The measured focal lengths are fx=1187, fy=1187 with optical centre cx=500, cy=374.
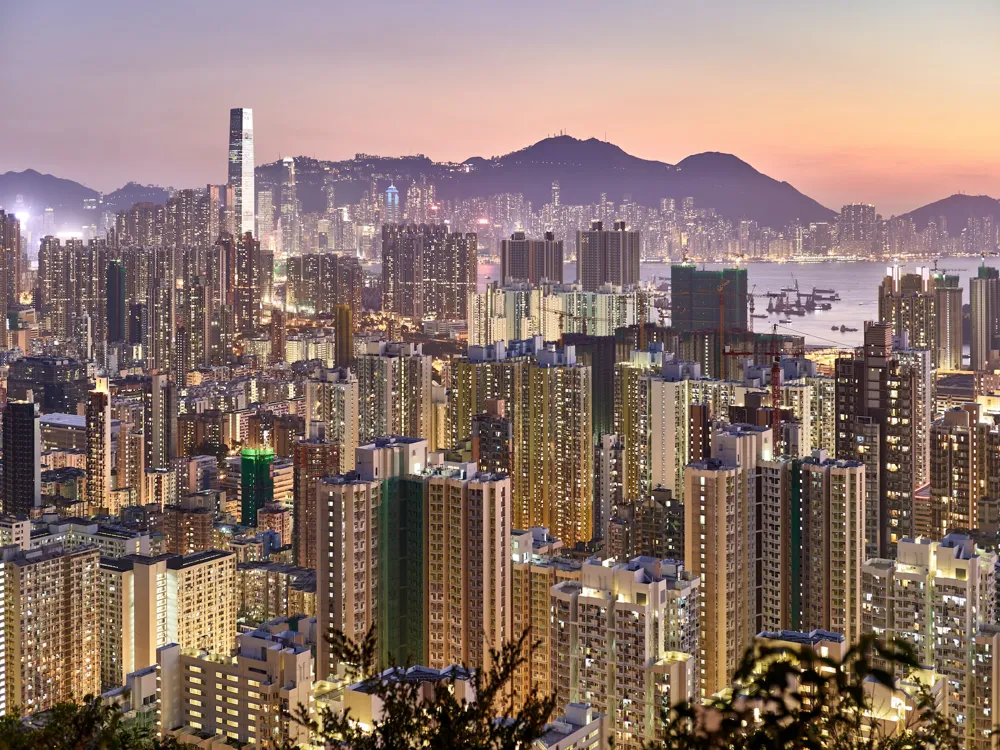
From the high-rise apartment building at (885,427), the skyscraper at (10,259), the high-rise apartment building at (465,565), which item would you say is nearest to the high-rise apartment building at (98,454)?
the high-rise apartment building at (465,565)

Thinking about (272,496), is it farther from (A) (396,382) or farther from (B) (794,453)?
(B) (794,453)

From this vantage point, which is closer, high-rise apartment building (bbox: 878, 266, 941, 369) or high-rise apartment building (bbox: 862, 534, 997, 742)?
high-rise apartment building (bbox: 862, 534, 997, 742)

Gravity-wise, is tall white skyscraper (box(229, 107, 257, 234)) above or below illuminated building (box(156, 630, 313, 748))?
above

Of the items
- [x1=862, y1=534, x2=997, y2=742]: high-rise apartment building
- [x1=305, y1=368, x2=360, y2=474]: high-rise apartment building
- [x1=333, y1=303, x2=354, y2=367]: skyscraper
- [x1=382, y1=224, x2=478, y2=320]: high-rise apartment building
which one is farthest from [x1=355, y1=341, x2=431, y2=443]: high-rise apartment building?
[x1=862, y1=534, x2=997, y2=742]: high-rise apartment building

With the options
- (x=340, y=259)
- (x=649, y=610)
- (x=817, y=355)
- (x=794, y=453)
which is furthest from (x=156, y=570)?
(x=340, y=259)

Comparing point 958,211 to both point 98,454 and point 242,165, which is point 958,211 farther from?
point 242,165

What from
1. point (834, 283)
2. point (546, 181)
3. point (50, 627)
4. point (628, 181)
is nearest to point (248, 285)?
point (546, 181)

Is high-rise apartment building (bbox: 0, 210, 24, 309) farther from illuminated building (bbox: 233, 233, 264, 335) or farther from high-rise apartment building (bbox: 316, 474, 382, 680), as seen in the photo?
high-rise apartment building (bbox: 316, 474, 382, 680)
